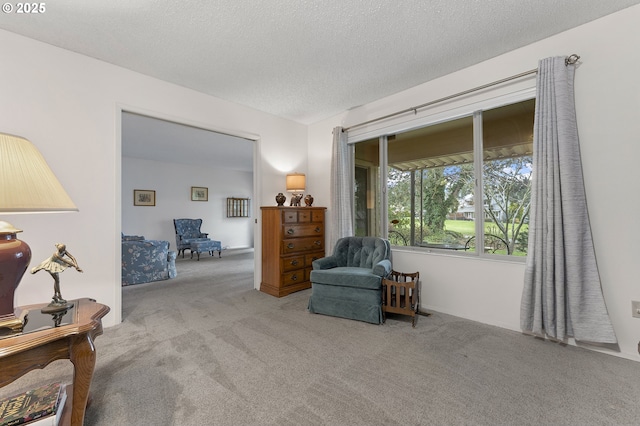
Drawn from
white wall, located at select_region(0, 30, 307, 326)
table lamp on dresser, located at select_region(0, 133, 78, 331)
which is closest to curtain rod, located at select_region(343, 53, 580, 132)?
white wall, located at select_region(0, 30, 307, 326)

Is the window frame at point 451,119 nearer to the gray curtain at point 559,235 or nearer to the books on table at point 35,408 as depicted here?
the gray curtain at point 559,235

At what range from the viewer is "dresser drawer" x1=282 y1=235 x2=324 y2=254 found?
146 inches

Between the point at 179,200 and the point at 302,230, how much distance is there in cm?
531

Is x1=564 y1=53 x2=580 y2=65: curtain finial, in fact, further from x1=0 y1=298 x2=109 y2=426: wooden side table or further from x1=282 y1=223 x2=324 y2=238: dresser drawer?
x1=0 y1=298 x2=109 y2=426: wooden side table

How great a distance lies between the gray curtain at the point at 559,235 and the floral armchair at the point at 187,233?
6.79 meters

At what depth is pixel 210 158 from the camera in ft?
23.1

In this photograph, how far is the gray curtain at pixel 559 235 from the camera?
2.12 meters

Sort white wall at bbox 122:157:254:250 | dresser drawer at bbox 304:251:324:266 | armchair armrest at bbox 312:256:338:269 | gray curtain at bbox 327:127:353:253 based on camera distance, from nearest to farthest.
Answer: armchair armrest at bbox 312:256:338:269 < gray curtain at bbox 327:127:353:253 < dresser drawer at bbox 304:251:324:266 < white wall at bbox 122:157:254:250

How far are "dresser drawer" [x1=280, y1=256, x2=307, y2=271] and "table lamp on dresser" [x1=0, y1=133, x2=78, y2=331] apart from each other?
2.57 meters

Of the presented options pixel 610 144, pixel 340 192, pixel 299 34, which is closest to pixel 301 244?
pixel 340 192

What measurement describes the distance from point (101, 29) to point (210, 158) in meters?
4.92

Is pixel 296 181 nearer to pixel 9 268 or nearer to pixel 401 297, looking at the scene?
pixel 401 297

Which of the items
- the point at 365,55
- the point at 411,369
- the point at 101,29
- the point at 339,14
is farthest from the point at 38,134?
the point at 411,369

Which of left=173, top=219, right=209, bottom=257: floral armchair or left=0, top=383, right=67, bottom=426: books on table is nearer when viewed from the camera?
left=0, top=383, right=67, bottom=426: books on table
